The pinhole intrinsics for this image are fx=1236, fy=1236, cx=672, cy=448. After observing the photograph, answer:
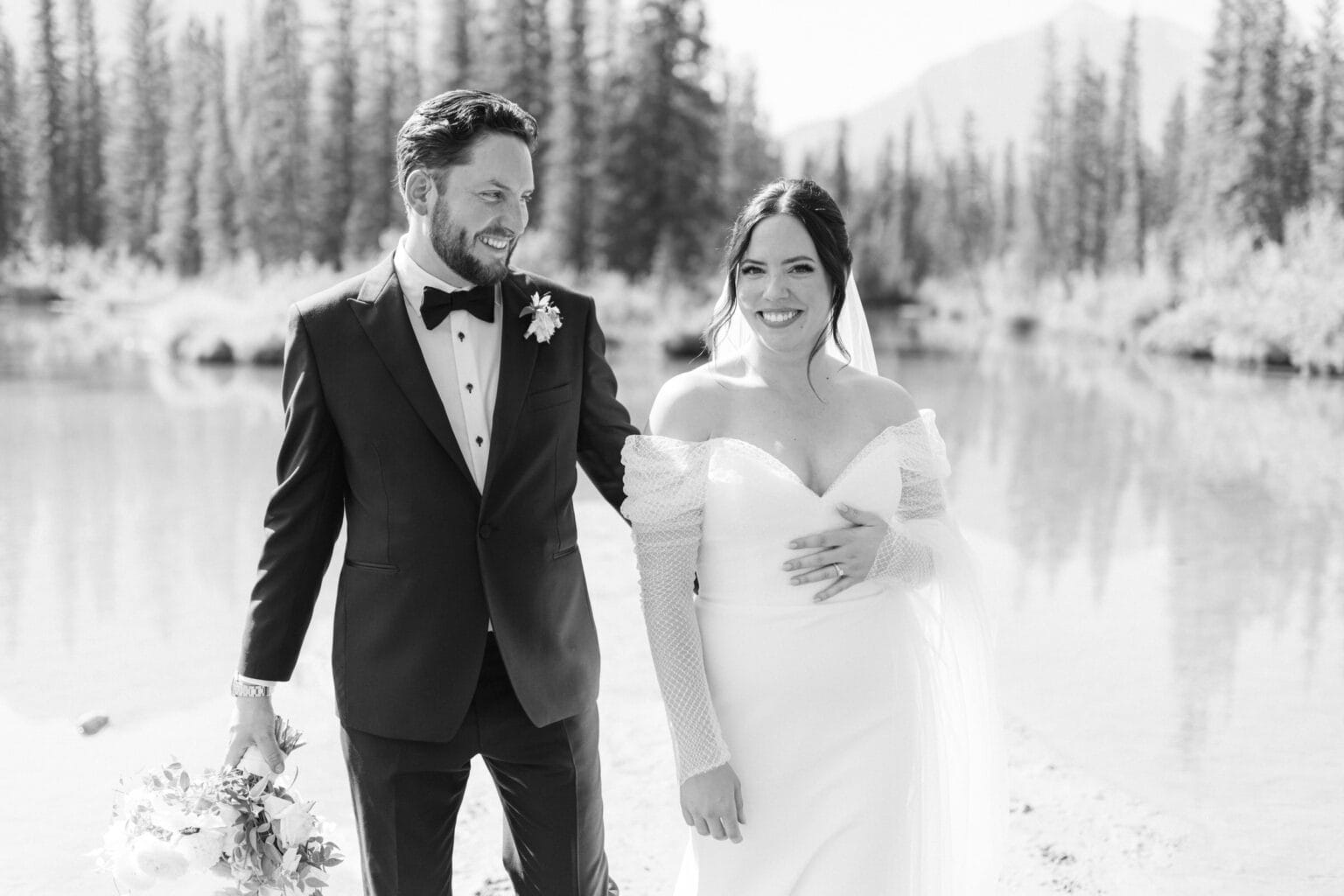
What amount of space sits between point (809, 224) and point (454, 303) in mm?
780

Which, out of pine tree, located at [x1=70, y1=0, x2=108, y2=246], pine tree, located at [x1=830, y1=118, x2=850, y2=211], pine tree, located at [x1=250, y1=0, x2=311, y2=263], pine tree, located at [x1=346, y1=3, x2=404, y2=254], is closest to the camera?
pine tree, located at [x1=346, y1=3, x2=404, y2=254]

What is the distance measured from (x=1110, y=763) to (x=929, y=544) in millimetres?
3294

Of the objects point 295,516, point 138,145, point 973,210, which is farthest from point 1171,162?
point 295,516

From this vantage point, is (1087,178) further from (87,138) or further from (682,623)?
(682,623)

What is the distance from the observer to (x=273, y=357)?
83.3 ft

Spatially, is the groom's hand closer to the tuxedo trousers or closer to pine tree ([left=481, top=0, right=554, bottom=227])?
the tuxedo trousers

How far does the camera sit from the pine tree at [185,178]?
4853 centimetres

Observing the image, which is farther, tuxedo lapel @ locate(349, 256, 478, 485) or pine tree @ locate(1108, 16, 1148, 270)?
pine tree @ locate(1108, 16, 1148, 270)

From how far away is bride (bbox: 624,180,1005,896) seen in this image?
265 centimetres

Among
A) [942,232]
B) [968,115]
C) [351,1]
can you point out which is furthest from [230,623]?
[968,115]

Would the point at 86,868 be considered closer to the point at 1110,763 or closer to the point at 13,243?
the point at 1110,763

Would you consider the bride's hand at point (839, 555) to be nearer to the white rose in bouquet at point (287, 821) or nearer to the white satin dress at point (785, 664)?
the white satin dress at point (785, 664)

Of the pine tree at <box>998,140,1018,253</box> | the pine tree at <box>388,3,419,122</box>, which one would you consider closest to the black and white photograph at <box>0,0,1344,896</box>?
the pine tree at <box>388,3,419,122</box>

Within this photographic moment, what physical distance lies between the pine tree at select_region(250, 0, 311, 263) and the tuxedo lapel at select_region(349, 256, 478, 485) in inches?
1713
